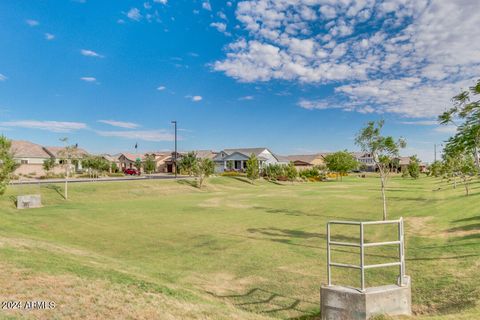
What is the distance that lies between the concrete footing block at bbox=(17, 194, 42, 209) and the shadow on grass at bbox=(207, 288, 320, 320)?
24.5 m

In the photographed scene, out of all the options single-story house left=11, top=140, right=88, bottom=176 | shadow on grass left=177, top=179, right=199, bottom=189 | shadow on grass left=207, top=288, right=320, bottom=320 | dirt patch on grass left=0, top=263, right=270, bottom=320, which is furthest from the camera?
single-story house left=11, top=140, right=88, bottom=176

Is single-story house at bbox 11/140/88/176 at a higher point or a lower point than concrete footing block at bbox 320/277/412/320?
Answer: higher

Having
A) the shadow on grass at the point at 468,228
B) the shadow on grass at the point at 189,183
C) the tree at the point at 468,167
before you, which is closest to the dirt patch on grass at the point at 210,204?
the shadow on grass at the point at 189,183

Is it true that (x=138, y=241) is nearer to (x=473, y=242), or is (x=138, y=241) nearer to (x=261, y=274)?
(x=261, y=274)

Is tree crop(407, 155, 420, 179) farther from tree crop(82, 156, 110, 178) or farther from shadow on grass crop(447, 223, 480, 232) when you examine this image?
tree crop(82, 156, 110, 178)

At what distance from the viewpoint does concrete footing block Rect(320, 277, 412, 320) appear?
693cm

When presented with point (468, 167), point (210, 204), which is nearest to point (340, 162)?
point (468, 167)

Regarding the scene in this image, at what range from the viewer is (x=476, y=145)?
12266 mm

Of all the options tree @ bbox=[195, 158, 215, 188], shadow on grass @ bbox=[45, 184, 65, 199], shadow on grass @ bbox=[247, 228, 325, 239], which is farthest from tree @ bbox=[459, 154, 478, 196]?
shadow on grass @ bbox=[45, 184, 65, 199]

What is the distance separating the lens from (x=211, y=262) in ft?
40.0

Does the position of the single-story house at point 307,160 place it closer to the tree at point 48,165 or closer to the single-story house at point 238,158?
the single-story house at point 238,158

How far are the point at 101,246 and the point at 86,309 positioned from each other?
9.36 m

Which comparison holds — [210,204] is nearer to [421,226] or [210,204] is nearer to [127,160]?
[421,226]

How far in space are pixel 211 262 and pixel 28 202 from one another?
22.6 meters
